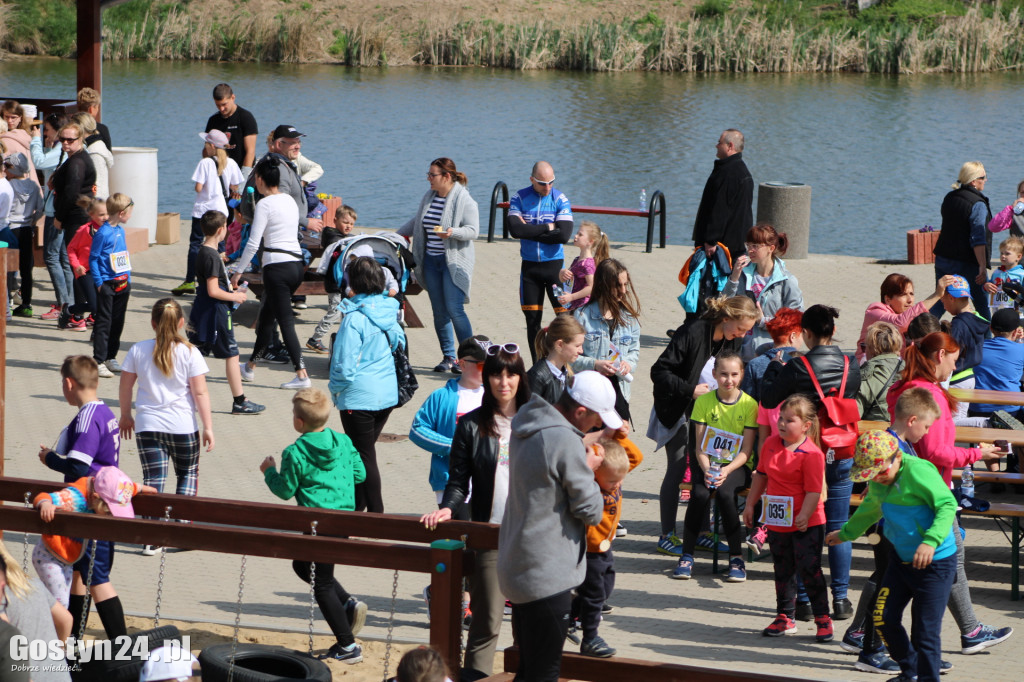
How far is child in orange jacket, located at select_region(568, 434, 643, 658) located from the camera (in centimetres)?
622

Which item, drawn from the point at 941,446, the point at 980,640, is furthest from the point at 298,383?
the point at 980,640

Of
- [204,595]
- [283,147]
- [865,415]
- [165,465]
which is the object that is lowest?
[204,595]

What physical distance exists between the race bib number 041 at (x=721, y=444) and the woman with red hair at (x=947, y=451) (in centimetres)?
92

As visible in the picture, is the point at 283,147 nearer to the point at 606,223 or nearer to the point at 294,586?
the point at 294,586

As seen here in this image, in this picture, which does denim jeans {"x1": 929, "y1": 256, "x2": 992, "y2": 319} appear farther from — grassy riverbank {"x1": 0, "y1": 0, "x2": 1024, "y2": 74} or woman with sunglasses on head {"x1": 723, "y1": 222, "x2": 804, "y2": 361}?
grassy riverbank {"x1": 0, "y1": 0, "x2": 1024, "y2": 74}

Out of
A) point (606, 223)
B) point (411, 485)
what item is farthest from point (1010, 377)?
point (606, 223)

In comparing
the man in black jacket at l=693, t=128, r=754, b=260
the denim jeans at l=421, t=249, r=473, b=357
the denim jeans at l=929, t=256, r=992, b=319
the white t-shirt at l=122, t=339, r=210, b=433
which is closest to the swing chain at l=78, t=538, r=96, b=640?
the white t-shirt at l=122, t=339, r=210, b=433

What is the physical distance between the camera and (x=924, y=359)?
23.4 feet

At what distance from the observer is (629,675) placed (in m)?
5.41

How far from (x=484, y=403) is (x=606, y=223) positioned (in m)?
17.5

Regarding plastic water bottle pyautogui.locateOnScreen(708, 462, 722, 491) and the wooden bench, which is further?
plastic water bottle pyautogui.locateOnScreen(708, 462, 722, 491)

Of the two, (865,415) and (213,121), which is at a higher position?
(213,121)

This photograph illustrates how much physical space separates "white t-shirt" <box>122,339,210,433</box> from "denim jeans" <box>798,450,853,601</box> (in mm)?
3724

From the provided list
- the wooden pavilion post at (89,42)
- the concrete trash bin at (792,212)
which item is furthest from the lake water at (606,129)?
the wooden pavilion post at (89,42)
